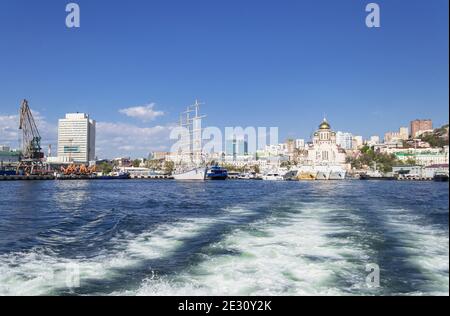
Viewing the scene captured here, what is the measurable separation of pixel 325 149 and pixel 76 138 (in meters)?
94.3

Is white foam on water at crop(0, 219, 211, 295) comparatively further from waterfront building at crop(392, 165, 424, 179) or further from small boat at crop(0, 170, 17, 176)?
waterfront building at crop(392, 165, 424, 179)

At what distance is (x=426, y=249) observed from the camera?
988 cm

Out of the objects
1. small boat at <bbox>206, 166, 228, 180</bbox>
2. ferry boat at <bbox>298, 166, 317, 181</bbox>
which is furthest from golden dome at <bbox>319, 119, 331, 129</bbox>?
small boat at <bbox>206, 166, 228, 180</bbox>

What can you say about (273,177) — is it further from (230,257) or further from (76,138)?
(230,257)

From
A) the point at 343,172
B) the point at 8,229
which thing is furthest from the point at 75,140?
the point at 8,229

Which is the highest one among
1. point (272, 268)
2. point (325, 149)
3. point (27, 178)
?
point (325, 149)

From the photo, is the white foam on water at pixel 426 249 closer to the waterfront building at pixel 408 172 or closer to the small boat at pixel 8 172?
the waterfront building at pixel 408 172

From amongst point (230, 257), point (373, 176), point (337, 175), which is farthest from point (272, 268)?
point (337, 175)

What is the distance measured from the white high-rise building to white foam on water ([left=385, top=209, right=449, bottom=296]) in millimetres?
134801

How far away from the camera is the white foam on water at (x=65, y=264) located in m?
7.33

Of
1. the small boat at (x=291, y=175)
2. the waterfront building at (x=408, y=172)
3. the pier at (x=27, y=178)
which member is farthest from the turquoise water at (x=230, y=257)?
the small boat at (x=291, y=175)
